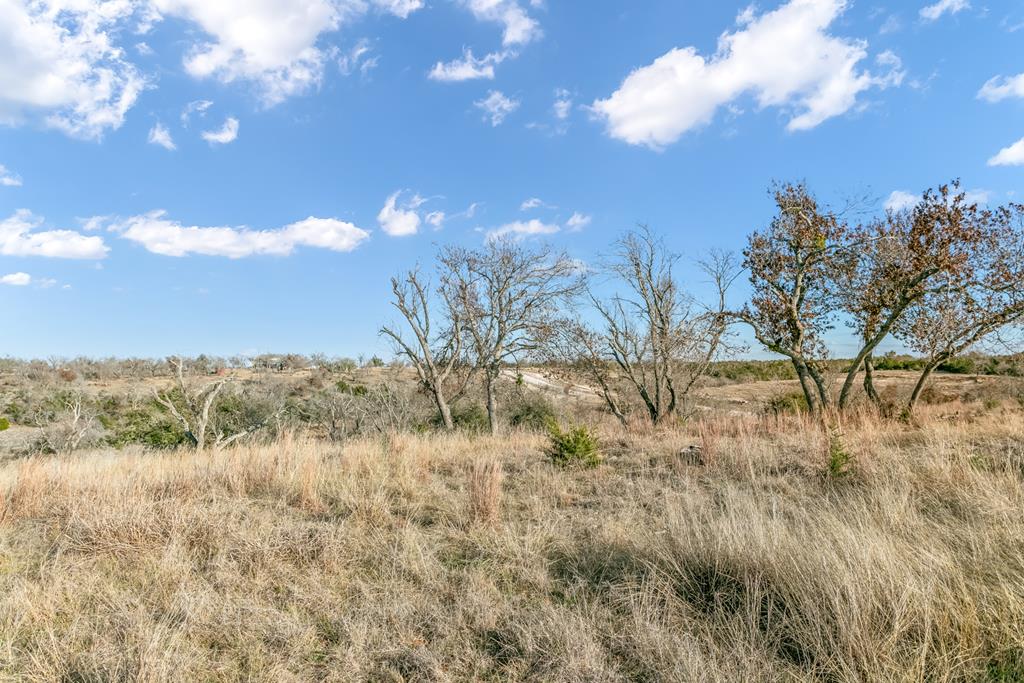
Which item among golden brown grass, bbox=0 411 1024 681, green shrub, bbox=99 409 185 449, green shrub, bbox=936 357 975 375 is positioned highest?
green shrub, bbox=936 357 975 375

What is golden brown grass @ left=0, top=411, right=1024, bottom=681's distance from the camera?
3059 millimetres

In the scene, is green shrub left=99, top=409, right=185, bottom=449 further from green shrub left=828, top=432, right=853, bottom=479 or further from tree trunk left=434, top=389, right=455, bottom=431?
green shrub left=828, top=432, right=853, bottom=479

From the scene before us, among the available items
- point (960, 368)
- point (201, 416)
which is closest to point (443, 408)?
point (201, 416)

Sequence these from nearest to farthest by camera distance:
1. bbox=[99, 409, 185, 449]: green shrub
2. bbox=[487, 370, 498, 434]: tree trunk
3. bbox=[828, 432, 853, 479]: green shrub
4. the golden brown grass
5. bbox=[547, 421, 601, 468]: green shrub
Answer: the golden brown grass, bbox=[828, 432, 853, 479]: green shrub, bbox=[547, 421, 601, 468]: green shrub, bbox=[99, 409, 185, 449]: green shrub, bbox=[487, 370, 498, 434]: tree trunk

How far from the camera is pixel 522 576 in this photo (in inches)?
169

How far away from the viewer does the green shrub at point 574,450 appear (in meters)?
8.45

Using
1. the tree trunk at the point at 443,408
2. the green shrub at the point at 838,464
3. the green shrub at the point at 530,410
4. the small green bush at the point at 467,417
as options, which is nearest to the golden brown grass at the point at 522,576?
the green shrub at the point at 838,464

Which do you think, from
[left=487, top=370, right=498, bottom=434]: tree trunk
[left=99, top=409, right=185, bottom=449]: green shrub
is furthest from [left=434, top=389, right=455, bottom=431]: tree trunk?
[left=99, top=409, right=185, bottom=449]: green shrub

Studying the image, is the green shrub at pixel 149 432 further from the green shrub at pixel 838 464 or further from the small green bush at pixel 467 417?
the green shrub at pixel 838 464

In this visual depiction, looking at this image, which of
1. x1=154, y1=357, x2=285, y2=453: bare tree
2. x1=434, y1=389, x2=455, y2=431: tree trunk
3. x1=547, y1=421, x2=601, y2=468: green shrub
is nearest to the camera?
x1=547, y1=421, x2=601, y2=468: green shrub

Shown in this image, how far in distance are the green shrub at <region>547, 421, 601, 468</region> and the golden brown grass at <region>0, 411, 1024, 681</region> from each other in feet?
3.11

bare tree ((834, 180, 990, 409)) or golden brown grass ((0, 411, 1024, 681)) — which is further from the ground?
bare tree ((834, 180, 990, 409))

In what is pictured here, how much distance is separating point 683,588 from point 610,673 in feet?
4.01

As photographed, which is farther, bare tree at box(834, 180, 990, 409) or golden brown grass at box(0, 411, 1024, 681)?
bare tree at box(834, 180, 990, 409)
